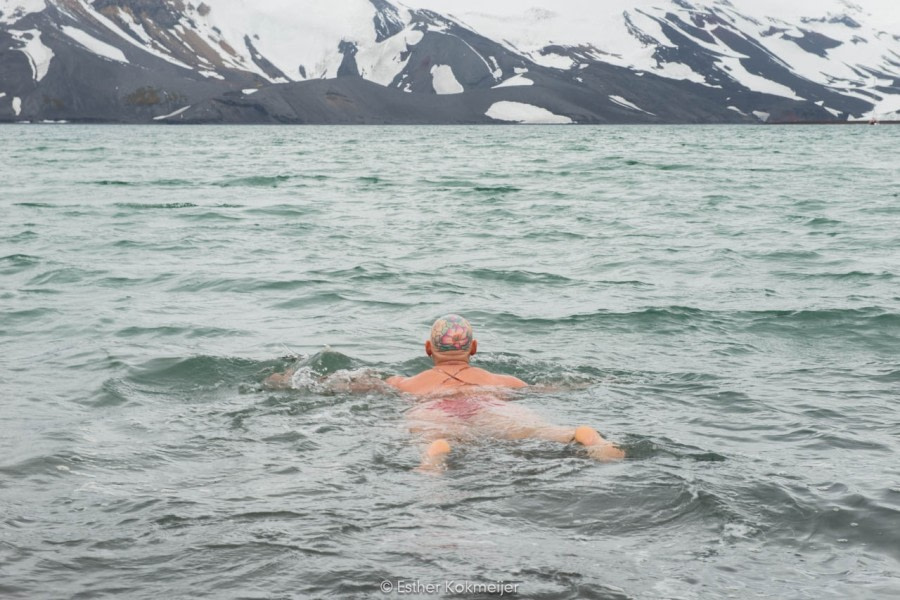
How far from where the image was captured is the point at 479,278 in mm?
16984

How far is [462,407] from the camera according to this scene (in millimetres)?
8594

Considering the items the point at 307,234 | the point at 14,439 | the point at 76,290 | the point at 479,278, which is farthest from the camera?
the point at 307,234

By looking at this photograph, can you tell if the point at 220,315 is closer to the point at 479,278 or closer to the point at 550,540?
the point at 479,278

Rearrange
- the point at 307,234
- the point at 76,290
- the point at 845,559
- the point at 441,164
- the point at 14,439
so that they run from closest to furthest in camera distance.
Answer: the point at 845,559 < the point at 14,439 < the point at 76,290 < the point at 307,234 < the point at 441,164

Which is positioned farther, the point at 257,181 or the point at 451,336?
the point at 257,181

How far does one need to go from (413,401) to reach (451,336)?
731 millimetres

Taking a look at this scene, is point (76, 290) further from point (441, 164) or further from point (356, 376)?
point (441, 164)

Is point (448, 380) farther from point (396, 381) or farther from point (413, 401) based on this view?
point (396, 381)

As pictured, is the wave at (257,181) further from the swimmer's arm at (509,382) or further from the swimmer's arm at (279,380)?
the swimmer's arm at (509,382)

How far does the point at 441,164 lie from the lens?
57.1 meters

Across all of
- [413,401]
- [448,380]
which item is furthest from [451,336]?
[413,401]

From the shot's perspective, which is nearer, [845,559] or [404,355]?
[845,559]

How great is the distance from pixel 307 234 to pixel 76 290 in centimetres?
819

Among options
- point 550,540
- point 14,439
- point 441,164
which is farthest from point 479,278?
point 441,164
